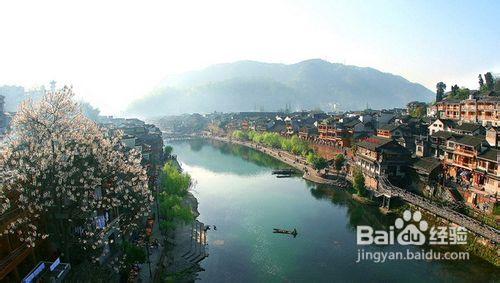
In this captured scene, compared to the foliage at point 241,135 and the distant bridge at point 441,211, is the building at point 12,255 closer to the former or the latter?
the distant bridge at point 441,211

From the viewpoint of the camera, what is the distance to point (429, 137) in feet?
169

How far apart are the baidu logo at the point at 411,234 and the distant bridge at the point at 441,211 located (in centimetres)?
94

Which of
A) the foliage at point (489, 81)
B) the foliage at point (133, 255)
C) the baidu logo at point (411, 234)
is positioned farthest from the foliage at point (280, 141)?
the foliage at point (133, 255)

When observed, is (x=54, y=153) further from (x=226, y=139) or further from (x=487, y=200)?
(x=226, y=139)

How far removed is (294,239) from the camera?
3634 cm

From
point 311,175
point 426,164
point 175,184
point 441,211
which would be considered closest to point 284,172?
point 311,175

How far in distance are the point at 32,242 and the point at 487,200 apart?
1527 inches

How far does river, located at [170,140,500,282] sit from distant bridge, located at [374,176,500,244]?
237 centimetres

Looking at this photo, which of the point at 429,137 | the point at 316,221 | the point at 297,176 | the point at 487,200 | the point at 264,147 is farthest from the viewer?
the point at 264,147

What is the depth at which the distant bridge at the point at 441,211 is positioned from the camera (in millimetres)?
29625

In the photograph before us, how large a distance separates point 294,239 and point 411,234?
40.9ft

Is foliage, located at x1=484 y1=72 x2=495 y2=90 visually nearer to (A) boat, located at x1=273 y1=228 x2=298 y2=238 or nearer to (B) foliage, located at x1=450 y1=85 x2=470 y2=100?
(B) foliage, located at x1=450 y1=85 x2=470 y2=100

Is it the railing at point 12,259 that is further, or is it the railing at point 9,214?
the railing at point 9,214

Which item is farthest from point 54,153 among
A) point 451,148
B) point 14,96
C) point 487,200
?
point 14,96
